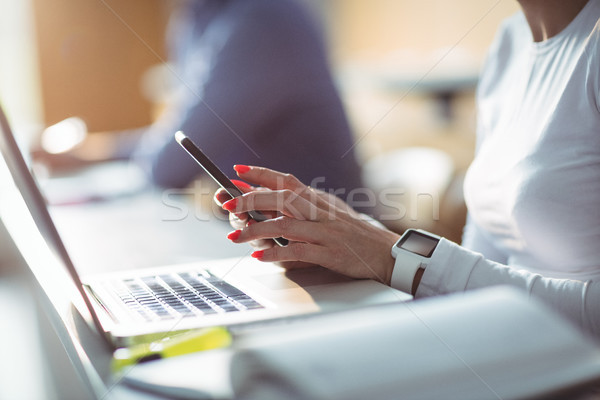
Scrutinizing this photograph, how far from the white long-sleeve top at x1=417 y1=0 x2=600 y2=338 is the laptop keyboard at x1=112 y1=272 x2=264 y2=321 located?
20 centimetres

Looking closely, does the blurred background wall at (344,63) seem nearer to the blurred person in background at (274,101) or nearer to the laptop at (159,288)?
the blurred person in background at (274,101)

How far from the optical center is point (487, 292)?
15.8 inches

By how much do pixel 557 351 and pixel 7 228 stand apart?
34 centimetres

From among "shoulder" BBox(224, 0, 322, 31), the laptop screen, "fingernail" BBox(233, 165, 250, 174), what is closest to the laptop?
the laptop screen

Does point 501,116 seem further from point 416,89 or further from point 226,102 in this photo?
point 416,89

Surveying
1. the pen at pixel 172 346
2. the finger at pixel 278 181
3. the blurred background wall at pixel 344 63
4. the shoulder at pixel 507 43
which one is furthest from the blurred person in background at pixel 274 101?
the blurred background wall at pixel 344 63

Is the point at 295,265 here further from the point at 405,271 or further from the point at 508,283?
the point at 508,283

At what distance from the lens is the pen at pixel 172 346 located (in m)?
0.42

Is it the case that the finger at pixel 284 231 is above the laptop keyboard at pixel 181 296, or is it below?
above

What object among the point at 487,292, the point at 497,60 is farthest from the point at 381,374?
the point at 497,60

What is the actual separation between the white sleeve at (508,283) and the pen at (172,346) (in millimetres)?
226

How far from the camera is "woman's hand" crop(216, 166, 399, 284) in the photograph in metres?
0.58

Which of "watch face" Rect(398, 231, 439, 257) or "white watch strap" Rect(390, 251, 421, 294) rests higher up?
"watch face" Rect(398, 231, 439, 257)

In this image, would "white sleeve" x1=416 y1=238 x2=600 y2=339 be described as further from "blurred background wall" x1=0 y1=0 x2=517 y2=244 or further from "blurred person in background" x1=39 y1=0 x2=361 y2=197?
"blurred background wall" x1=0 y1=0 x2=517 y2=244
